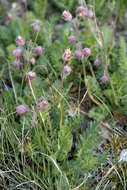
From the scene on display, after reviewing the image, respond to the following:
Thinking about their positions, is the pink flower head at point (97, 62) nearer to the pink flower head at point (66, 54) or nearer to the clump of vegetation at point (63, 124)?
the clump of vegetation at point (63, 124)

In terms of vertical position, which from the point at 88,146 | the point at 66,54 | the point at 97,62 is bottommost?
the point at 88,146

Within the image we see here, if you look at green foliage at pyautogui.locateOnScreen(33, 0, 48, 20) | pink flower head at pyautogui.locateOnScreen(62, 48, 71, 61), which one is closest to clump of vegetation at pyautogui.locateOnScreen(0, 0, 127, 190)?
pink flower head at pyautogui.locateOnScreen(62, 48, 71, 61)

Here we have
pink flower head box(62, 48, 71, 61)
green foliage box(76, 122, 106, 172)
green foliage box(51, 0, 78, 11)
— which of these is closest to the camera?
pink flower head box(62, 48, 71, 61)

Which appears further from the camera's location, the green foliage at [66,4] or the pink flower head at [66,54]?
the green foliage at [66,4]

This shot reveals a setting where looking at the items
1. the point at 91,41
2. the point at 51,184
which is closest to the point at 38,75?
the point at 91,41

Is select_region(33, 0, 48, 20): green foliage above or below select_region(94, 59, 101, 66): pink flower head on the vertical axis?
above

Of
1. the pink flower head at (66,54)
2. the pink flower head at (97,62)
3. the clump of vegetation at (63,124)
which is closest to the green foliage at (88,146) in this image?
the clump of vegetation at (63,124)

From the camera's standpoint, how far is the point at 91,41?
205cm

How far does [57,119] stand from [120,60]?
62cm

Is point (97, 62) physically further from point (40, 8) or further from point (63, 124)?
point (40, 8)

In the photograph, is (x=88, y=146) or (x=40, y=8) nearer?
(x=88, y=146)

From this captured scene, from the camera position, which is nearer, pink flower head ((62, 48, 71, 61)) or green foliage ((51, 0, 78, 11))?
pink flower head ((62, 48, 71, 61))

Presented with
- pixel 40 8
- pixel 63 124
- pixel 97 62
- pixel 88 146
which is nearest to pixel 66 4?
pixel 40 8

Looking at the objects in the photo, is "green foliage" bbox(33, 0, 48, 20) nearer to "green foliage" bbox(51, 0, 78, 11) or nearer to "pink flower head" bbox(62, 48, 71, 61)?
"green foliage" bbox(51, 0, 78, 11)
